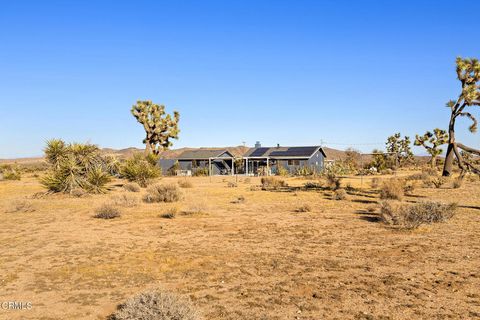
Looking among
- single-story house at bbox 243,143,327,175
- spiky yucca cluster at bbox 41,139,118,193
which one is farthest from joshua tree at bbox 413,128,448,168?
spiky yucca cluster at bbox 41,139,118,193

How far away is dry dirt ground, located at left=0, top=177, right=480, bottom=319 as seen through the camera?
583cm

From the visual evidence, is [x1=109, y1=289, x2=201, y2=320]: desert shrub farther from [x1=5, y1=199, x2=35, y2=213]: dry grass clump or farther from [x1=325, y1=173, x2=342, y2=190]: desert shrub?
[x1=325, y1=173, x2=342, y2=190]: desert shrub

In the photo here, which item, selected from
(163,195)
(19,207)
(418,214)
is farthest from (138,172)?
(418,214)

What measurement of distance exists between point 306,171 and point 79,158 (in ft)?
80.3

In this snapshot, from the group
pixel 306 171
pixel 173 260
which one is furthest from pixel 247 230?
pixel 306 171

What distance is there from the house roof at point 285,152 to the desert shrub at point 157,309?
41.3 m

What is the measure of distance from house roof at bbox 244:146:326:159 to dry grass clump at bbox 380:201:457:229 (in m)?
32.4

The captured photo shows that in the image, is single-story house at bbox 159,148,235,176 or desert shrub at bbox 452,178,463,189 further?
single-story house at bbox 159,148,235,176

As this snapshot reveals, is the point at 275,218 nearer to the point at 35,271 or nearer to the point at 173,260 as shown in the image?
the point at 173,260

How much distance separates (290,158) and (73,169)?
96.4ft

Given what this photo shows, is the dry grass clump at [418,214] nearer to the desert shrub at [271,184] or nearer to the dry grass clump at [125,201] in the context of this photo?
the dry grass clump at [125,201]

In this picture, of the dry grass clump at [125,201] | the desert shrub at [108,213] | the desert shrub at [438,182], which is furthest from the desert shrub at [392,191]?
the desert shrub at [108,213]

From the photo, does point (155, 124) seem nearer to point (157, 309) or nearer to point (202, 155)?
point (202, 155)

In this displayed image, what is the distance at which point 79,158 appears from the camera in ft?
74.1
